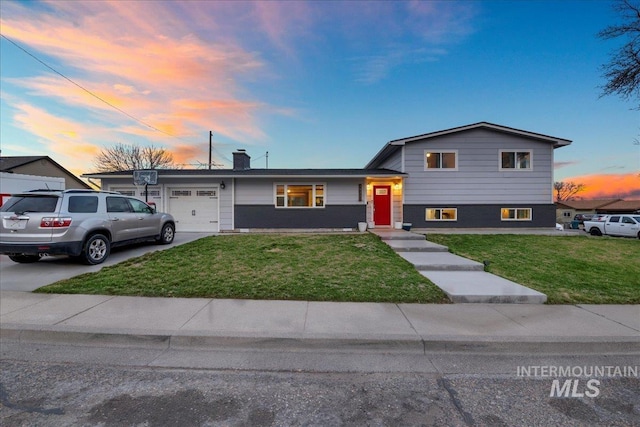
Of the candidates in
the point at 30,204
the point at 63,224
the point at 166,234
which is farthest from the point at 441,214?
the point at 30,204

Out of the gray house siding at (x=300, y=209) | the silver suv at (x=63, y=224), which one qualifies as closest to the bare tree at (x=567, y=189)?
the gray house siding at (x=300, y=209)

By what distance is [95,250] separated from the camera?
6.85m

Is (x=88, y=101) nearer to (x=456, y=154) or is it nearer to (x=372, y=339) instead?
(x=372, y=339)

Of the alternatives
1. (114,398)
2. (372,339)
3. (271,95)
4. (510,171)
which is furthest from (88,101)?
(510,171)

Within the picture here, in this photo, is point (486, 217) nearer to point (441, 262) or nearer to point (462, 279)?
point (441, 262)

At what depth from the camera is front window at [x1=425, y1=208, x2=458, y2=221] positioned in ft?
45.4

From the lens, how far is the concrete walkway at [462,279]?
4699 millimetres

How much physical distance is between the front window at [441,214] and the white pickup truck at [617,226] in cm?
1221

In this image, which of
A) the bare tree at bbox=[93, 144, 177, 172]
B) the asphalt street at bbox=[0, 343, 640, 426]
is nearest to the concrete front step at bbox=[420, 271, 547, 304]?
the asphalt street at bbox=[0, 343, 640, 426]

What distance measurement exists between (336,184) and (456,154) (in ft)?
20.6

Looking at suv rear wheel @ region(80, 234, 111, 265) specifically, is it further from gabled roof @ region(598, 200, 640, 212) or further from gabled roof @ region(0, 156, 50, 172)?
gabled roof @ region(598, 200, 640, 212)

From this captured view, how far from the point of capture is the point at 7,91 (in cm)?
1177

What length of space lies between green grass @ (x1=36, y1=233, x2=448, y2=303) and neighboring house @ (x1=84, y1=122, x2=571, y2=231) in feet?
17.6

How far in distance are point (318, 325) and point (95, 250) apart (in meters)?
6.51
